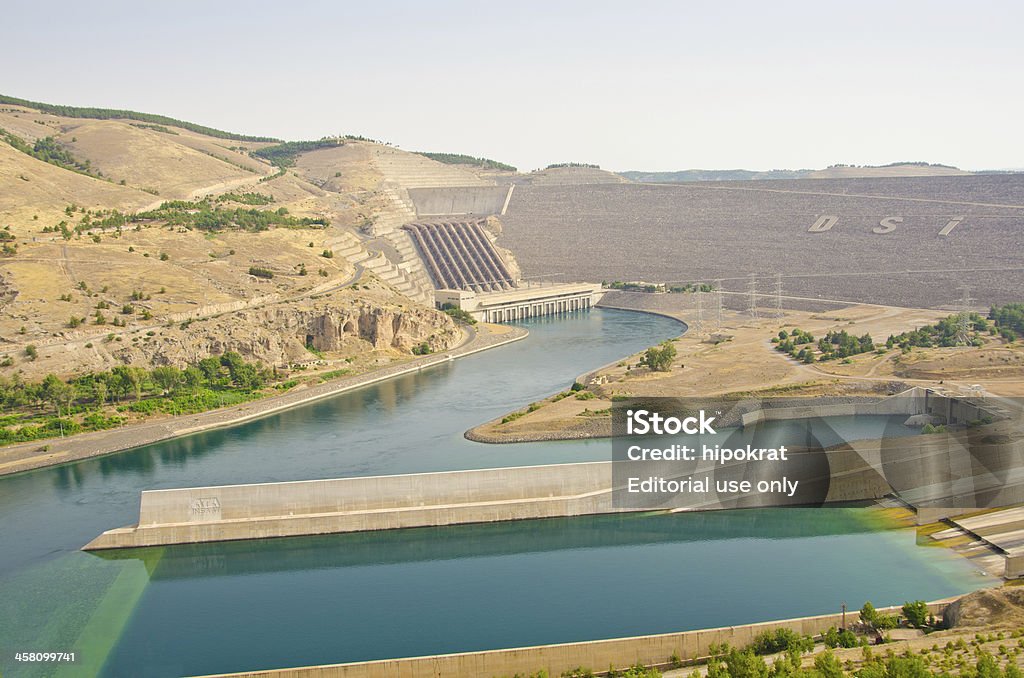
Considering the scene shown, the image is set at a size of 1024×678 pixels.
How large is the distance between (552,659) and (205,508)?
16.9m

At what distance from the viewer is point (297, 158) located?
139000mm

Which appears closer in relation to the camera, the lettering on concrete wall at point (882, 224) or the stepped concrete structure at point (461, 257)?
the lettering on concrete wall at point (882, 224)

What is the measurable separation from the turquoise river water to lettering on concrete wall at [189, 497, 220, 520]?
117 cm

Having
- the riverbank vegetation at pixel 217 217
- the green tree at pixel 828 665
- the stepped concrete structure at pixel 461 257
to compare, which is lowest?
the green tree at pixel 828 665

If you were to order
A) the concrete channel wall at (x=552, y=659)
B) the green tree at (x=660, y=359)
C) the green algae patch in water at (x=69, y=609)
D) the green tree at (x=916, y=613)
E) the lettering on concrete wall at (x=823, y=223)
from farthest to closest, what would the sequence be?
the lettering on concrete wall at (x=823, y=223) < the green tree at (x=660, y=359) < the green algae patch in water at (x=69, y=609) < the green tree at (x=916, y=613) < the concrete channel wall at (x=552, y=659)

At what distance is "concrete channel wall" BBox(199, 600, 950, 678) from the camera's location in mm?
25625

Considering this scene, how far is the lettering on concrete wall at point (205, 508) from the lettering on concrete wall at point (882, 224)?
7747 centimetres

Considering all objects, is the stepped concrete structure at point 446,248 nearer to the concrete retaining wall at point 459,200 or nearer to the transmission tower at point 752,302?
the concrete retaining wall at point 459,200

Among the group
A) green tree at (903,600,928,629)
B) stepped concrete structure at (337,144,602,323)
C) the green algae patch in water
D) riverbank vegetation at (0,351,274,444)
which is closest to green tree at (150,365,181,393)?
riverbank vegetation at (0,351,274,444)

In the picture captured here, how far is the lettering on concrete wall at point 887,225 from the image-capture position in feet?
316

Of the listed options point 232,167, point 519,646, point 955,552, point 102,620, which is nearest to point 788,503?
point 955,552

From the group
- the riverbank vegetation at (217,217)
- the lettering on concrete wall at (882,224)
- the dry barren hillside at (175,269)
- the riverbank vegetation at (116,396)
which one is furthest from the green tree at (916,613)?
the lettering on concrete wall at (882,224)

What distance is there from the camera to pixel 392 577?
33.4 meters

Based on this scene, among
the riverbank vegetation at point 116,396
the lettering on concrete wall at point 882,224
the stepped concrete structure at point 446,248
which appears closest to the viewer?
the riverbank vegetation at point 116,396
